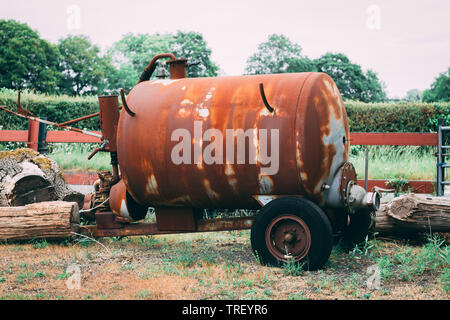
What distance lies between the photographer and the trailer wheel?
190 inches

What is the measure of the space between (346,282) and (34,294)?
275cm

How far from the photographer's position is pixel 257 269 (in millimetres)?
5070

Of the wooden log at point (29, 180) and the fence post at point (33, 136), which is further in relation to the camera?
the fence post at point (33, 136)

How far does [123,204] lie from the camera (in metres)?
5.92

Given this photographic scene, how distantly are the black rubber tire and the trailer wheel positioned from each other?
3.46 feet

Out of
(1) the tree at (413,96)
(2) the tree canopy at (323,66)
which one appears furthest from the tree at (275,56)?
(1) the tree at (413,96)

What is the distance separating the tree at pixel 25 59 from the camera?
2580 cm

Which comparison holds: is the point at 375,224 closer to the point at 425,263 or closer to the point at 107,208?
the point at 425,263

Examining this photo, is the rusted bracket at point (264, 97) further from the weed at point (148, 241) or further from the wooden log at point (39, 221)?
the wooden log at point (39, 221)

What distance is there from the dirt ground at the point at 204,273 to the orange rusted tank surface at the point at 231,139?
0.73m

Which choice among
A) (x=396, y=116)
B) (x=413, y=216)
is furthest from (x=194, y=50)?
(x=413, y=216)

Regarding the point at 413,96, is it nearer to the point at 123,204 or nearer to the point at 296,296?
the point at 123,204

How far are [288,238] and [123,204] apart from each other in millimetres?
2061
